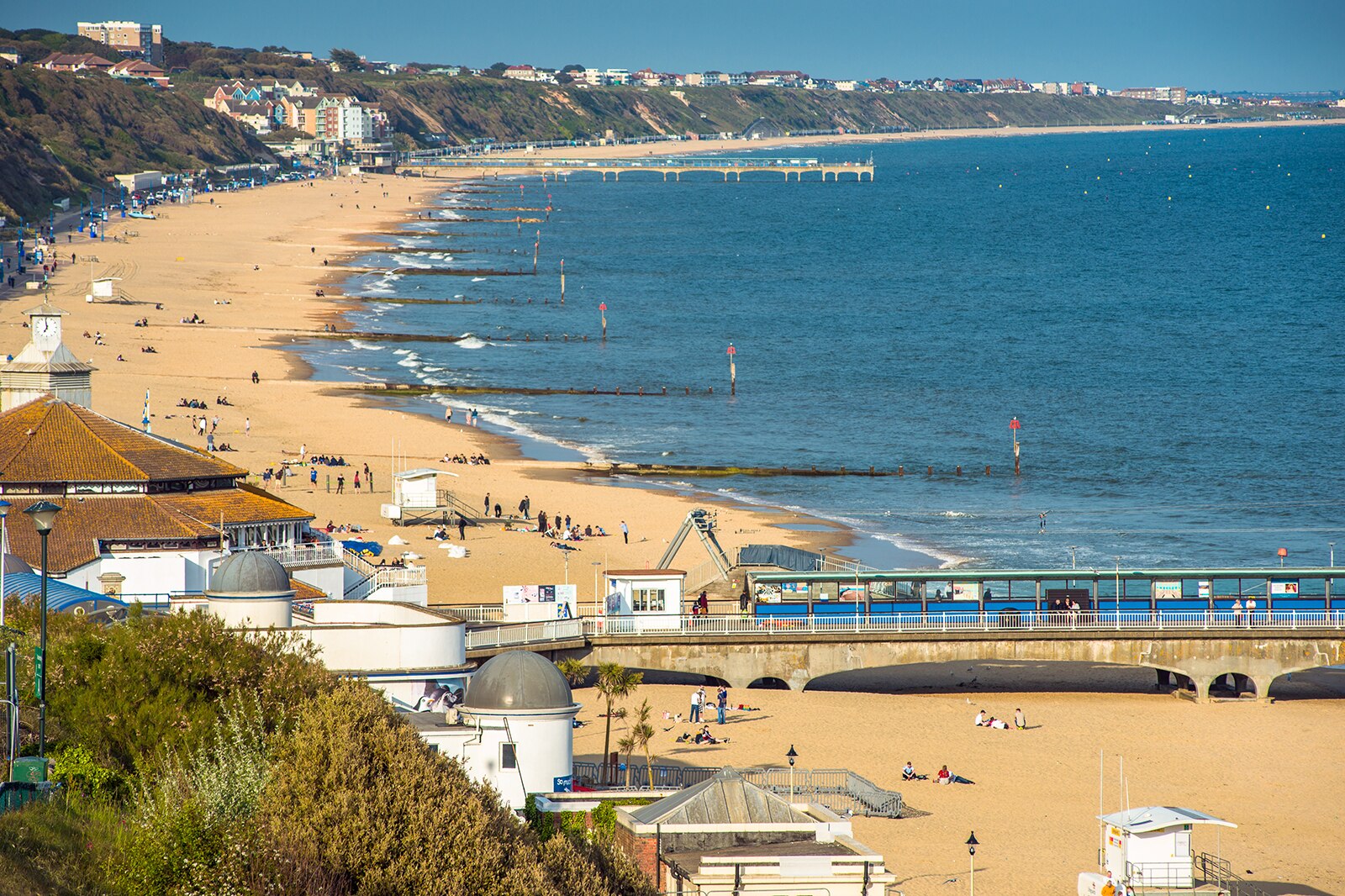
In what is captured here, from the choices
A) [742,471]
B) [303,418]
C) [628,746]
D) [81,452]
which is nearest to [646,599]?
[628,746]

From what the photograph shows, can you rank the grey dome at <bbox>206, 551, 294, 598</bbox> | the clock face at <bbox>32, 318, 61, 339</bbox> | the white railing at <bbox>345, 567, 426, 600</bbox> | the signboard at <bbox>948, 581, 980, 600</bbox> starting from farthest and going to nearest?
the clock face at <bbox>32, 318, 61, 339</bbox>
the signboard at <bbox>948, 581, 980, 600</bbox>
the white railing at <bbox>345, 567, 426, 600</bbox>
the grey dome at <bbox>206, 551, 294, 598</bbox>

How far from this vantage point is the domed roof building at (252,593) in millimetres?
29344

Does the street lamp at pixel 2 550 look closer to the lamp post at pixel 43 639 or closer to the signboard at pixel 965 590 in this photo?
the lamp post at pixel 43 639

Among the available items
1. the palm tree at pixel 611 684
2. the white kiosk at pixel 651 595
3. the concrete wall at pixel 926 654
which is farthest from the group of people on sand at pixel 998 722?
the palm tree at pixel 611 684

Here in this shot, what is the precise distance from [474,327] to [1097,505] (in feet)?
180

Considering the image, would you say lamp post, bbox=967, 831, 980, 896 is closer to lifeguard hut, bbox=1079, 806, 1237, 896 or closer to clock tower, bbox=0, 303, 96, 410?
lifeguard hut, bbox=1079, 806, 1237, 896

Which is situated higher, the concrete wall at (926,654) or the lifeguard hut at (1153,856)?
the concrete wall at (926,654)

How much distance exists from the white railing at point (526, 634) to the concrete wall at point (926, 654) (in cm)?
254

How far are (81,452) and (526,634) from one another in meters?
11.6

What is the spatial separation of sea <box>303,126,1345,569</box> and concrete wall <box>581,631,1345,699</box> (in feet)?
43.2

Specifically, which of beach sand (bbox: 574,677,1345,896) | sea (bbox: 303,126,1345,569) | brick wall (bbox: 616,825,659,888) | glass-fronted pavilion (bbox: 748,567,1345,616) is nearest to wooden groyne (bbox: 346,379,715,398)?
sea (bbox: 303,126,1345,569)

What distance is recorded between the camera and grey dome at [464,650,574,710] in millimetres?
25422

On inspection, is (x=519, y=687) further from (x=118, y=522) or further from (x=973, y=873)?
(x=118, y=522)

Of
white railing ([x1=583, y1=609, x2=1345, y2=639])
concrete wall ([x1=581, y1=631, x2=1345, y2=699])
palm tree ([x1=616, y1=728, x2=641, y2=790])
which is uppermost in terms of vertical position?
white railing ([x1=583, y1=609, x2=1345, y2=639])
